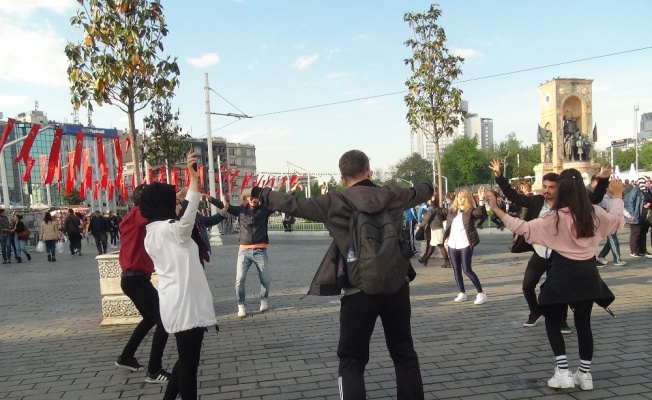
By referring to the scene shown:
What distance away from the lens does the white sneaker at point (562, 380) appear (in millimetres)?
4051

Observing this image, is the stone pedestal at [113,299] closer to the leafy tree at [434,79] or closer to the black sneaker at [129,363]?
the black sneaker at [129,363]

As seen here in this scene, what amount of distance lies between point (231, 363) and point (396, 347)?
8.08ft

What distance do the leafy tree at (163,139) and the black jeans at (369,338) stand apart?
19.1 m

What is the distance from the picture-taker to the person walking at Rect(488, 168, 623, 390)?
4.01m

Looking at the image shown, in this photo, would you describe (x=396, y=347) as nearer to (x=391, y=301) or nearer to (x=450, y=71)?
(x=391, y=301)

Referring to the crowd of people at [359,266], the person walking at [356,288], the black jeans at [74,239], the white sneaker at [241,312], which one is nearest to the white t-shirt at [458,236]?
the crowd of people at [359,266]

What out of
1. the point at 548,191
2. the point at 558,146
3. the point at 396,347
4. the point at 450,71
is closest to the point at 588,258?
the point at 548,191

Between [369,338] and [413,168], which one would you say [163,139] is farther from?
[413,168]

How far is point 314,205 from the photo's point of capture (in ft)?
10.7

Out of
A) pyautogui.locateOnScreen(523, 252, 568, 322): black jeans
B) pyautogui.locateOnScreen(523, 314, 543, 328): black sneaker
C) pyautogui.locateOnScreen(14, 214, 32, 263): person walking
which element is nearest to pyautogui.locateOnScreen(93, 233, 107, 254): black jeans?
pyautogui.locateOnScreen(14, 214, 32, 263): person walking

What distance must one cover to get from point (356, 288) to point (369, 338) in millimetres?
335

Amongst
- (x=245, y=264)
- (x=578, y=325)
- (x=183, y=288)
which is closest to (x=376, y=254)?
(x=183, y=288)

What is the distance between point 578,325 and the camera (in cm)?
412

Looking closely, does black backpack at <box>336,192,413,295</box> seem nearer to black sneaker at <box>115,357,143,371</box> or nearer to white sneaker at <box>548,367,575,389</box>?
white sneaker at <box>548,367,575,389</box>
